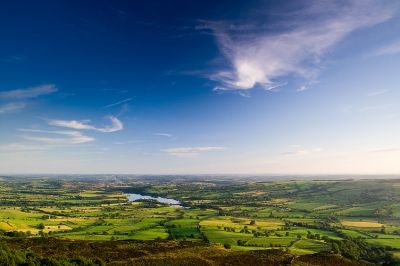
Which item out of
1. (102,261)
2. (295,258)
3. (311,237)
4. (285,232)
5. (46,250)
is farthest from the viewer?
(285,232)

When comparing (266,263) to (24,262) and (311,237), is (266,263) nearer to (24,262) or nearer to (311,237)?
(24,262)

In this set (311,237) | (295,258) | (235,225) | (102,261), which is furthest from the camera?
(235,225)

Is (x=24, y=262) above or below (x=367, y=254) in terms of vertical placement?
above

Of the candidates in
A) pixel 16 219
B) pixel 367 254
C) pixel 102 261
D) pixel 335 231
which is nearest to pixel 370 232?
pixel 335 231

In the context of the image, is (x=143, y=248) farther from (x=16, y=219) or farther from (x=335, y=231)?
(x=16, y=219)

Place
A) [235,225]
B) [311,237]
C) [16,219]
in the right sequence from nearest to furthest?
1. [311,237]
2. [235,225]
3. [16,219]

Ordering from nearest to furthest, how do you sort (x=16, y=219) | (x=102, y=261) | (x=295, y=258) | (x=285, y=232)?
1. (x=102, y=261)
2. (x=295, y=258)
3. (x=285, y=232)
4. (x=16, y=219)

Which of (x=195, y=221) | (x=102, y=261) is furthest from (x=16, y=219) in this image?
(x=102, y=261)

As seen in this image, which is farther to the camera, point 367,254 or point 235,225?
point 235,225

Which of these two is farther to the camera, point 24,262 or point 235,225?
point 235,225
